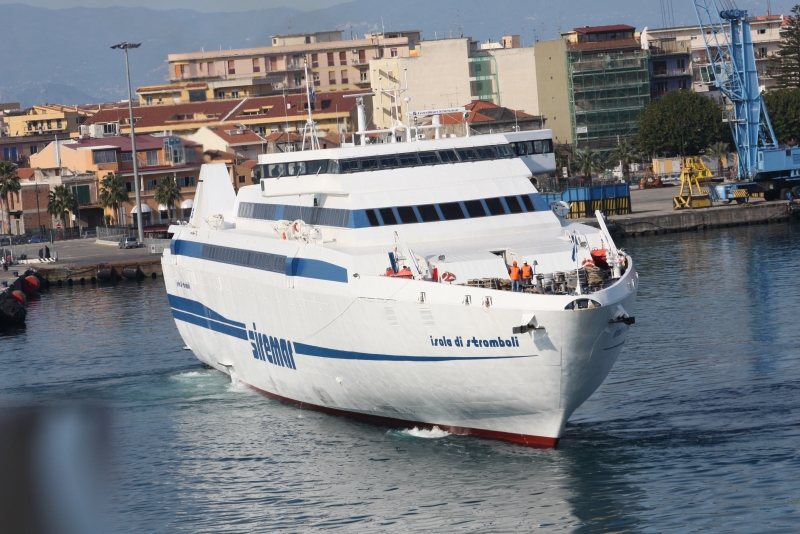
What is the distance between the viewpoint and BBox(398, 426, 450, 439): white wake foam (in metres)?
28.6

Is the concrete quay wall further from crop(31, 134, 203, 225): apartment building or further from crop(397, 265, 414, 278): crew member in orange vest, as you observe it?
crop(397, 265, 414, 278): crew member in orange vest

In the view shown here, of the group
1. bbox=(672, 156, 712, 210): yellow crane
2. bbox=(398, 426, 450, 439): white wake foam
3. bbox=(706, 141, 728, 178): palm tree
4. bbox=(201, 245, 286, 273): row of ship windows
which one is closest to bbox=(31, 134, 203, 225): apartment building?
bbox=(672, 156, 712, 210): yellow crane

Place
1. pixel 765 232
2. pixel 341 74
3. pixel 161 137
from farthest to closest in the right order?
pixel 341 74
pixel 161 137
pixel 765 232

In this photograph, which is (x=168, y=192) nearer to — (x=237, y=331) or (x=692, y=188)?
(x=692, y=188)

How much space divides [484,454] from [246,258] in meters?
11.3

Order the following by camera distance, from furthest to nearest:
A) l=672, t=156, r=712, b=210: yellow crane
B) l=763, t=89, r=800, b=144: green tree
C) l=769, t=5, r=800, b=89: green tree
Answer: l=769, t=5, r=800, b=89: green tree < l=763, t=89, r=800, b=144: green tree < l=672, t=156, r=712, b=210: yellow crane

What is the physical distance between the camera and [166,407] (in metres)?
35.6

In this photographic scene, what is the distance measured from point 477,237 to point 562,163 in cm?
8458

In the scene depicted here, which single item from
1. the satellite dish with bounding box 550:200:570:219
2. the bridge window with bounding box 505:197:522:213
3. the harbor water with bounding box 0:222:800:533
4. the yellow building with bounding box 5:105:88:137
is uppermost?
the yellow building with bounding box 5:105:88:137

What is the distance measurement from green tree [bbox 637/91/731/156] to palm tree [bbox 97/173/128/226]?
51.3 meters

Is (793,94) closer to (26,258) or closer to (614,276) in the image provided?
(26,258)

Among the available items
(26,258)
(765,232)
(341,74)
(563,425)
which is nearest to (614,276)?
(563,425)

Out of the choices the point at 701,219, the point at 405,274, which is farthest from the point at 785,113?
the point at 405,274

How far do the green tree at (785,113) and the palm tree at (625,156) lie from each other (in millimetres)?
13587
